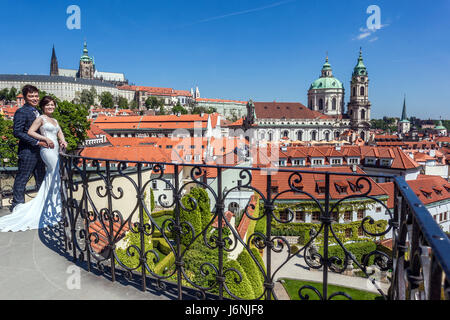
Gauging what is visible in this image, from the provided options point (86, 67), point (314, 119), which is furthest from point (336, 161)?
point (86, 67)

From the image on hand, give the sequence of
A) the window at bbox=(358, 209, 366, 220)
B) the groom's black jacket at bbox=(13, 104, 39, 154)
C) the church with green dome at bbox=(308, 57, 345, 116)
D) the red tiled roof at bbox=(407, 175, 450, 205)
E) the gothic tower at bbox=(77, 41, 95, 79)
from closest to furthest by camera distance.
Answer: the groom's black jacket at bbox=(13, 104, 39, 154)
the window at bbox=(358, 209, 366, 220)
the red tiled roof at bbox=(407, 175, 450, 205)
the church with green dome at bbox=(308, 57, 345, 116)
the gothic tower at bbox=(77, 41, 95, 79)

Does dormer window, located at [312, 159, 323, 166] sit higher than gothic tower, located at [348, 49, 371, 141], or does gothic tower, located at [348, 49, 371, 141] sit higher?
gothic tower, located at [348, 49, 371, 141]

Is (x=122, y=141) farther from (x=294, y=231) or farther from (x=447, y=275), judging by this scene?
(x=447, y=275)

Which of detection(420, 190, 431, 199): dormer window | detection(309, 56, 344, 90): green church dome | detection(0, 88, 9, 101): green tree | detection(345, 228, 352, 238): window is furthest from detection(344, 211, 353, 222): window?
detection(0, 88, 9, 101): green tree

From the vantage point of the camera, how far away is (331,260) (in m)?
2.51

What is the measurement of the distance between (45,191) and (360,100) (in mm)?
114026

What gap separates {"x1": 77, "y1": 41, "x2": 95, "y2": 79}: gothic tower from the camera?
14450 centimetres

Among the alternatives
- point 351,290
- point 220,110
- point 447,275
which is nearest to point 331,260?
point 447,275

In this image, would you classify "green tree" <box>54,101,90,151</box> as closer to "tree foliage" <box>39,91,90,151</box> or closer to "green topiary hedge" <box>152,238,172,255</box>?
"tree foliage" <box>39,91,90,151</box>

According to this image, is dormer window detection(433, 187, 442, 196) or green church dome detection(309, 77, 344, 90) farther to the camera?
green church dome detection(309, 77, 344, 90)

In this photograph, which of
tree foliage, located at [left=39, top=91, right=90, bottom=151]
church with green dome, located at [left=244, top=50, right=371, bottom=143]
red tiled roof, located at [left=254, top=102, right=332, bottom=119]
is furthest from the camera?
red tiled roof, located at [left=254, top=102, right=332, bottom=119]

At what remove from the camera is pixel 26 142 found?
15.6ft

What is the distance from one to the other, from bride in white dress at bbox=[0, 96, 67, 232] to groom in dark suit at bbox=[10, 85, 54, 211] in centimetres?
15
